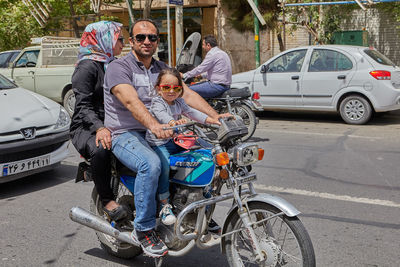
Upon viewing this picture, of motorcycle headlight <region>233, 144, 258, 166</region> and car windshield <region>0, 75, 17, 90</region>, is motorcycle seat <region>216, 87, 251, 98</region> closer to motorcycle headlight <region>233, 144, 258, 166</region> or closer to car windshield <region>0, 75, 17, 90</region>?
car windshield <region>0, 75, 17, 90</region>

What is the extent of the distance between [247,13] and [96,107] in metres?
16.6

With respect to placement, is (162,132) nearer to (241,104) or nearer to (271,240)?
(271,240)

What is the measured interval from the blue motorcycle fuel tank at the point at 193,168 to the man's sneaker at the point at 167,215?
0.18 metres

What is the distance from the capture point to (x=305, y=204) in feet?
17.1

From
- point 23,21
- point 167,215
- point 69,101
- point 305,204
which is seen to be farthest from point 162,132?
point 23,21

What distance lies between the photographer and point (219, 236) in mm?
3354

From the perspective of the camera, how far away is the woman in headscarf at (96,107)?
364cm

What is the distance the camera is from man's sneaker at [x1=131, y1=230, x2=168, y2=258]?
3346 millimetres

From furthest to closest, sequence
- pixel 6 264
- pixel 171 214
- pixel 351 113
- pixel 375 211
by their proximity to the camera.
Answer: pixel 351 113 → pixel 375 211 → pixel 6 264 → pixel 171 214

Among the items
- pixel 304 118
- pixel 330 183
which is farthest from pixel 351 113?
pixel 330 183

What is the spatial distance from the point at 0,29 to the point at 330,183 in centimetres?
1776

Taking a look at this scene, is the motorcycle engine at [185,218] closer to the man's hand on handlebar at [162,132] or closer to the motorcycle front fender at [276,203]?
the motorcycle front fender at [276,203]

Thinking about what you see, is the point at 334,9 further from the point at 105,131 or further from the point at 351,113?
the point at 105,131

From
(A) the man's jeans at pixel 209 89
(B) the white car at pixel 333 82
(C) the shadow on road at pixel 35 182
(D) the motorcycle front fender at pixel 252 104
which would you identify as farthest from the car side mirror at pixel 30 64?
(C) the shadow on road at pixel 35 182
